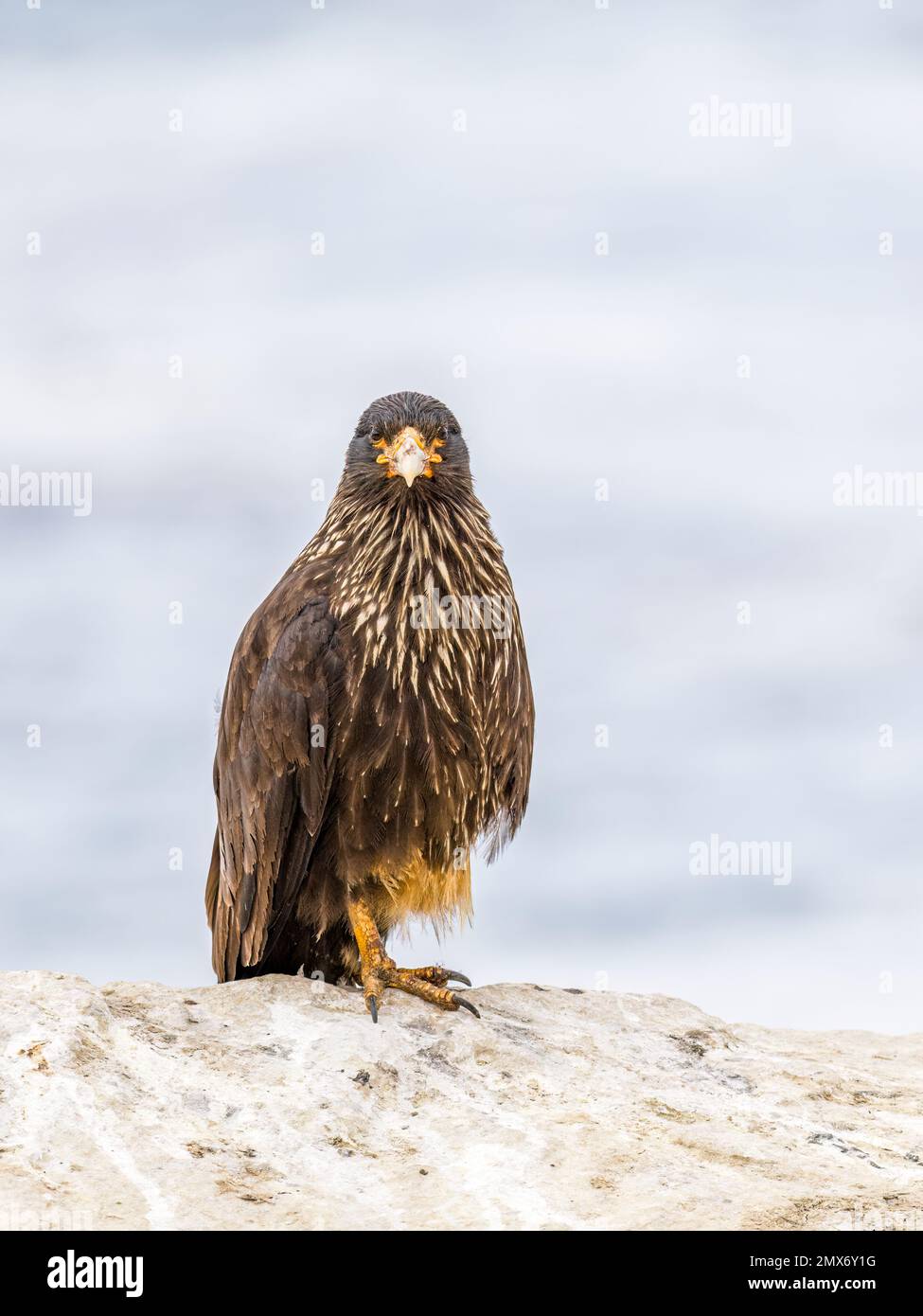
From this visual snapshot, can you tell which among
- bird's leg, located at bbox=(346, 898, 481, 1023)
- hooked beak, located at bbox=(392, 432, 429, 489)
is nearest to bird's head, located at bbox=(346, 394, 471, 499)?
hooked beak, located at bbox=(392, 432, 429, 489)

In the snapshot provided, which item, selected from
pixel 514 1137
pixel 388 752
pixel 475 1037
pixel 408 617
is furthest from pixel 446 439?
pixel 514 1137

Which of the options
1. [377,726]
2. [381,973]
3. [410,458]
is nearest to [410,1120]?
[381,973]

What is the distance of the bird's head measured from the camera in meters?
6.72

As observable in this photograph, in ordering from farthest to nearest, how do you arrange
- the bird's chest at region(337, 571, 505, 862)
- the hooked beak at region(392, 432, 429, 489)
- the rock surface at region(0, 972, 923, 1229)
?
the hooked beak at region(392, 432, 429, 489)
the bird's chest at region(337, 571, 505, 862)
the rock surface at region(0, 972, 923, 1229)

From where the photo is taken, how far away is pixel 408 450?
663cm

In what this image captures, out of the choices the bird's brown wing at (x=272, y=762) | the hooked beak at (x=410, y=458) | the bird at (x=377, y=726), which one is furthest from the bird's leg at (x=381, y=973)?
the hooked beak at (x=410, y=458)

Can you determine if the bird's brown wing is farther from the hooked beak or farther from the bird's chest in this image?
the hooked beak

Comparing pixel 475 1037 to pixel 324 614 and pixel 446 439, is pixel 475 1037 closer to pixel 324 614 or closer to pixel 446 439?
pixel 324 614

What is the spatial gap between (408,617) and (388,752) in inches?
22.5

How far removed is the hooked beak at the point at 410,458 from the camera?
659cm

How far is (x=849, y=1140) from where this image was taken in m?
5.80

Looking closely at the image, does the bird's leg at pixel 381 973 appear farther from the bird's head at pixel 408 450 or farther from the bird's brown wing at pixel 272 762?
the bird's head at pixel 408 450

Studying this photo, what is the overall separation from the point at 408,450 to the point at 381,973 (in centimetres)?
215

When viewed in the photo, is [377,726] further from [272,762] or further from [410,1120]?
[410,1120]
